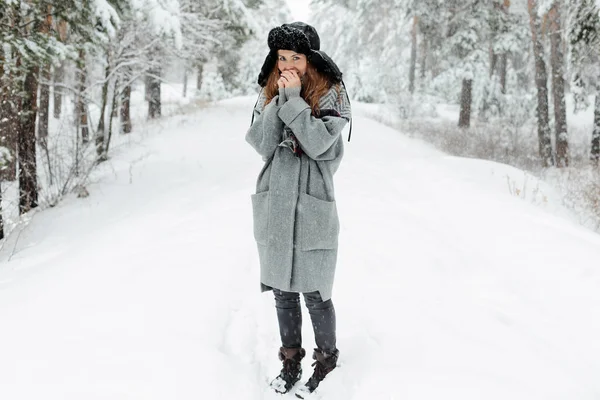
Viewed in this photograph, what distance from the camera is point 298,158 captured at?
215 cm

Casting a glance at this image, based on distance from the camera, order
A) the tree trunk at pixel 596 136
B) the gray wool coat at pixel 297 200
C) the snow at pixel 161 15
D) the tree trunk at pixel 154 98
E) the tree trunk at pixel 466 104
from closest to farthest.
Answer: the gray wool coat at pixel 297 200
the snow at pixel 161 15
the tree trunk at pixel 596 136
the tree trunk at pixel 154 98
the tree trunk at pixel 466 104

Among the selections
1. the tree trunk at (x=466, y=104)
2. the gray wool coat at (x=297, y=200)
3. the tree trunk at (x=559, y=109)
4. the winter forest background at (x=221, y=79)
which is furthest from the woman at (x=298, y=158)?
the tree trunk at (x=466, y=104)

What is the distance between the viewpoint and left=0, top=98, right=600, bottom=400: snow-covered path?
245cm

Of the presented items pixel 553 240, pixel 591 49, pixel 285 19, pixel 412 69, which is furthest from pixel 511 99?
pixel 553 240

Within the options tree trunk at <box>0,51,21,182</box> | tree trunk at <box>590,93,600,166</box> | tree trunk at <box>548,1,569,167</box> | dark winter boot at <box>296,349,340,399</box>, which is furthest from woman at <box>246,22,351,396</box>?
tree trunk at <box>590,93,600,166</box>

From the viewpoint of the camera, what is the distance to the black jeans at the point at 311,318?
235 centimetres

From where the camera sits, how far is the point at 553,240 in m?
4.64

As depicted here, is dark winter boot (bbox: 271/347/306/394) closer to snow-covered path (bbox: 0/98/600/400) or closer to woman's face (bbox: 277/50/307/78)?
snow-covered path (bbox: 0/98/600/400)

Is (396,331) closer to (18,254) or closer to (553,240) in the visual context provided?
(553,240)

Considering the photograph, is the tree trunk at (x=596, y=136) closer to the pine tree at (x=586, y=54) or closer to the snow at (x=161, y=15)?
the pine tree at (x=586, y=54)

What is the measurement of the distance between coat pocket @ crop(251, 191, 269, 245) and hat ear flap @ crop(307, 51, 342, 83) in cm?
68

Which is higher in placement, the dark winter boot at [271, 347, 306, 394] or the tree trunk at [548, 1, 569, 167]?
the tree trunk at [548, 1, 569, 167]

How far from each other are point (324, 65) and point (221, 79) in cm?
2404

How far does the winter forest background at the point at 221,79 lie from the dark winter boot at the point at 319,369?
5.21 m
